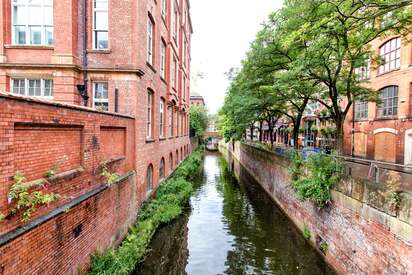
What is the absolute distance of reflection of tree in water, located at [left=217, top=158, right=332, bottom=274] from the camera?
807cm

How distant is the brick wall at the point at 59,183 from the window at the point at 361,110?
70.9 feet

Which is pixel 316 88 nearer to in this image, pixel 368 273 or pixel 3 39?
pixel 368 273

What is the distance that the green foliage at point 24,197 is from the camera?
3.68 m

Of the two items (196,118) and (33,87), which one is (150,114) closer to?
(33,87)

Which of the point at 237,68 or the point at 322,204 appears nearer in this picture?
the point at 322,204

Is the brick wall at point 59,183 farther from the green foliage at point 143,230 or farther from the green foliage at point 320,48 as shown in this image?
the green foliage at point 320,48

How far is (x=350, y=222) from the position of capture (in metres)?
7.24

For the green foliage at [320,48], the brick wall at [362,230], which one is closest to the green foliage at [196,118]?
the green foliage at [320,48]

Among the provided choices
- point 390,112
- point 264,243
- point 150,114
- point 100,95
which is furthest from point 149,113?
point 390,112

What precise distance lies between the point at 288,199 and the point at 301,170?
2.64 meters

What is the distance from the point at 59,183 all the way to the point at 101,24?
24.9 ft

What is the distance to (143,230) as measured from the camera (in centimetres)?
879

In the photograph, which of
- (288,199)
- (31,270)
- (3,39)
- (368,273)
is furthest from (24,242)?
(288,199)

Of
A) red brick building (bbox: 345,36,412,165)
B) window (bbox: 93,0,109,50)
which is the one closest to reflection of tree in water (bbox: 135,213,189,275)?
window (bbox: 93,0,109,50)
